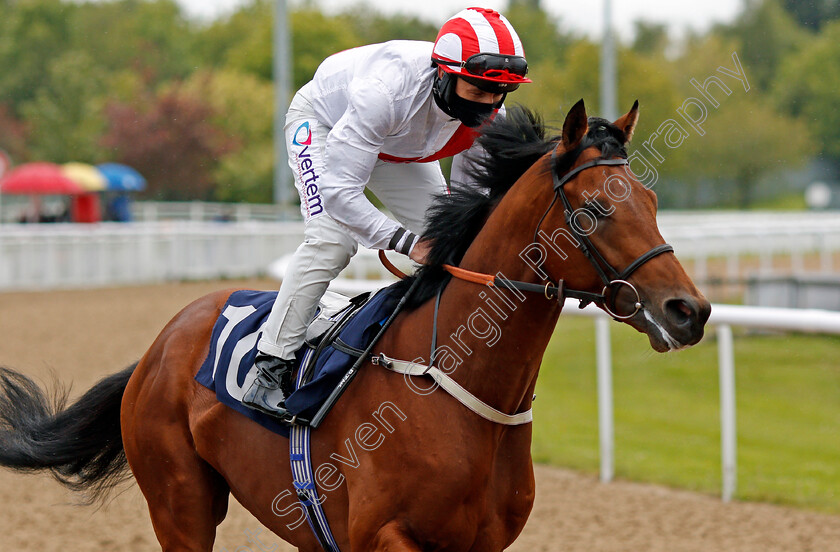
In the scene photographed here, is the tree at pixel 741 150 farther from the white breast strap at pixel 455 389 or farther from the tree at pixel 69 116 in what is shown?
the white breast strap at pixel 455 389

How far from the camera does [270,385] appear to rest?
296cm

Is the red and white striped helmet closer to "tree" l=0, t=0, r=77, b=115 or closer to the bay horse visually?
the bay horse

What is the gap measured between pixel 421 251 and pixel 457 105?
1.46ft

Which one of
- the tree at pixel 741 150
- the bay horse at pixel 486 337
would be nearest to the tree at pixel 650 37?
the tree at pixel 741 150

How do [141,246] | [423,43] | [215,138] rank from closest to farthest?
[423,43], [141,246], [215,138]

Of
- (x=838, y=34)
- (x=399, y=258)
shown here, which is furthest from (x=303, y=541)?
(x=838, y=34)

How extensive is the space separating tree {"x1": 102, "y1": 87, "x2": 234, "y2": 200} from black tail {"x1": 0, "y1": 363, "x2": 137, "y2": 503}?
1160 inches

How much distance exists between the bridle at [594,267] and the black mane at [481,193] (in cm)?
18

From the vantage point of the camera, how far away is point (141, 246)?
55.5 feet

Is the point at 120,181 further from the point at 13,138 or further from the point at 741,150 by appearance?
the point at 741,150

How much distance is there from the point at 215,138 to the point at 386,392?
1242 inches

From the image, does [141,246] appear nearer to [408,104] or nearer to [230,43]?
[408,104]

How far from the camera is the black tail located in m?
3.77

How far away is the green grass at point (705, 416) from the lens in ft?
19.1
